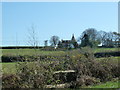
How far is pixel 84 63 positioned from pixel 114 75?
3.02 m

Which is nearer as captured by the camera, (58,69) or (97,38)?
(58,69)

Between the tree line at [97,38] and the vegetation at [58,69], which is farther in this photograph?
the tree line at [97,38]

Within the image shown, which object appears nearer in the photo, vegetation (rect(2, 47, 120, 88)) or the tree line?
vegetation (rect(2, 47, 120, 88))

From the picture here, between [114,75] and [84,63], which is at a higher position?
[84,63]

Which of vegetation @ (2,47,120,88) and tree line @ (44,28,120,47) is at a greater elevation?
tree line @ (44,28,120,47)

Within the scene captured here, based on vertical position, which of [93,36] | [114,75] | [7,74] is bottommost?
[114,75]

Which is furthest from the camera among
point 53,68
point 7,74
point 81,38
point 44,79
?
point 81,38

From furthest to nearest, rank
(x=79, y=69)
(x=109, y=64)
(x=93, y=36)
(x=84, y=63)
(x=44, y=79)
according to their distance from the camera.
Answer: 1. (x=93, y=36)
2. (x=109, y=64)
3. (x=84, y=63)
4. (x=79, y=69)
5. (x=44, y=79)

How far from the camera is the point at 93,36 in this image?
158 feet

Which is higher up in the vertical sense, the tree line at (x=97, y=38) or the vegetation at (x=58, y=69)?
the tree line at (x=97, y=38)

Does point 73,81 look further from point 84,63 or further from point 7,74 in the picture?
point 7,74

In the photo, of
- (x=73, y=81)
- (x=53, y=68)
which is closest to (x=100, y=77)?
(x=73, y=81)

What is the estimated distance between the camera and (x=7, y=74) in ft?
31.1

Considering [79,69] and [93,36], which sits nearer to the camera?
[79,69]
